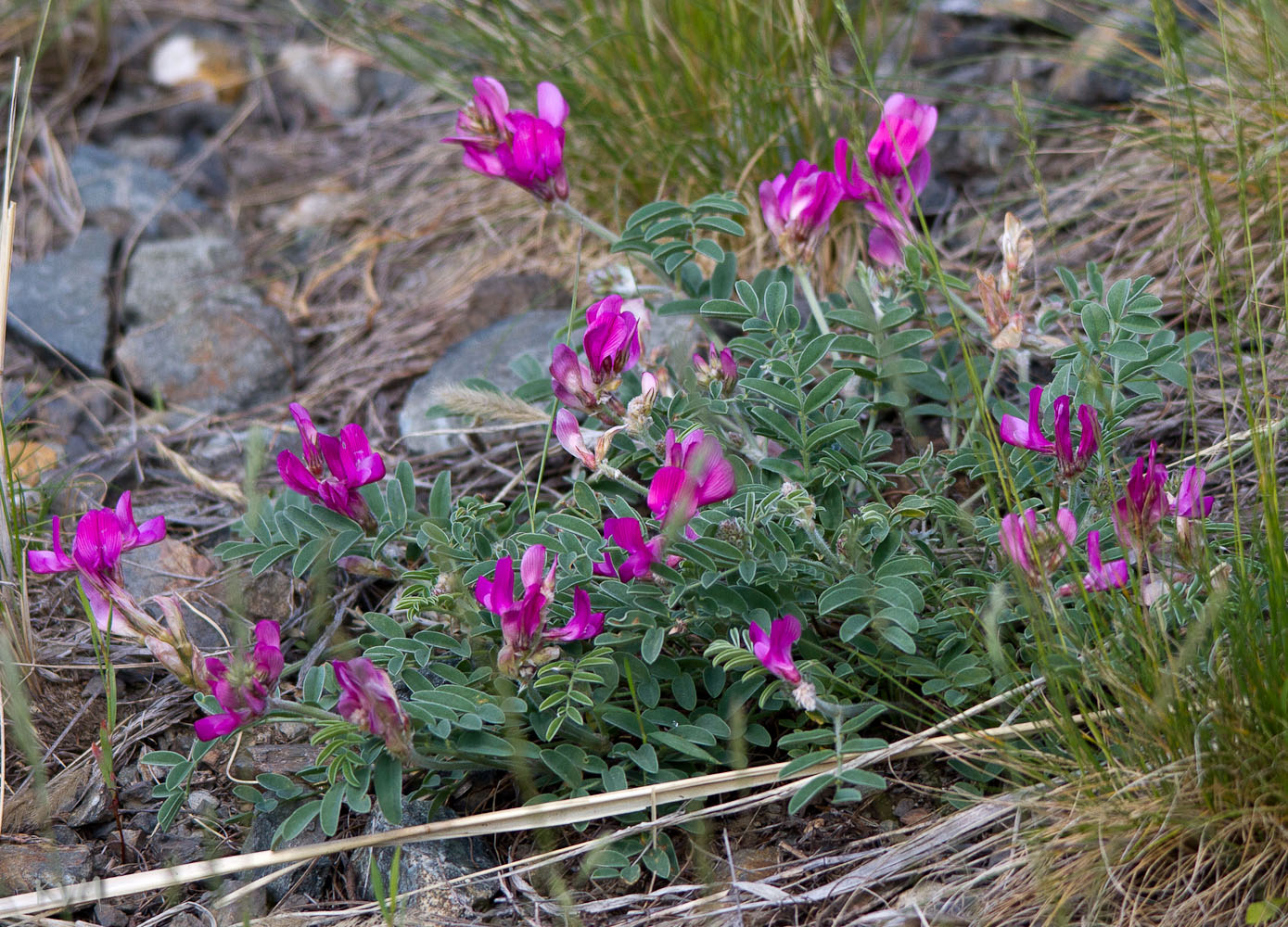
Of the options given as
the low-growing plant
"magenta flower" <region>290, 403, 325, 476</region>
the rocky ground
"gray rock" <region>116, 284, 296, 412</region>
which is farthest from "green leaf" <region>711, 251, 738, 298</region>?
"gray rock" <region>116, 284, 296, 412</region>

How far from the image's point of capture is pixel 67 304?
3.32m

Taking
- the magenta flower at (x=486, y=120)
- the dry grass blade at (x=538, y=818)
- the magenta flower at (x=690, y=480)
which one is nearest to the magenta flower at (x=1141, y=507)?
the dry grass blade at (x=538, y=818)

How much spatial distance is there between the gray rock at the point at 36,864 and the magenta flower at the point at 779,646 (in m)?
1.12

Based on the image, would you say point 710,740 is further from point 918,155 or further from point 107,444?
point 107,444

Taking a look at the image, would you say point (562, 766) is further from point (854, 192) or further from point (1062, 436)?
point (854, 192)

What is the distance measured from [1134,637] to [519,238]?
2.41 metres

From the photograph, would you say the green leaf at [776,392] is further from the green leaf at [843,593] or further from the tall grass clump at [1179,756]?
the tall grass clump at [1179,756]

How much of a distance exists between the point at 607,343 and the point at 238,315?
6.31 ft

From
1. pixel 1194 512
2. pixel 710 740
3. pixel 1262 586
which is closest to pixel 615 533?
pixel 710 740

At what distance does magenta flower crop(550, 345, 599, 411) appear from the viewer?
161 centimetres

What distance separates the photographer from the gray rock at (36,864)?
67.9 inches

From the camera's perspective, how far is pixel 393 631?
1.73 m

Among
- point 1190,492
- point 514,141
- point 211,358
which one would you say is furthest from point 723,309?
point 211,358

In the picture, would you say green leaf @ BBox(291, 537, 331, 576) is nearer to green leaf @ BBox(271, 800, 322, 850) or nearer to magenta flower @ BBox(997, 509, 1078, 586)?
green leaf @ BBox(271, 800, 322, 850)
